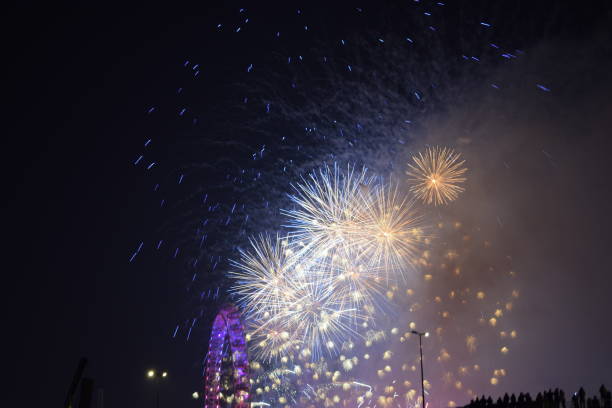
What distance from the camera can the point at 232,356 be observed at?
2712 inches

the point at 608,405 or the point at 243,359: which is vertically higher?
the point at 243,359

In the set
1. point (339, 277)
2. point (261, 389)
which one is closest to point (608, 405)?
point (339, 277)

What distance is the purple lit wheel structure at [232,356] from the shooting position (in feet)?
227

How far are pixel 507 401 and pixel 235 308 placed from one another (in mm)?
53787

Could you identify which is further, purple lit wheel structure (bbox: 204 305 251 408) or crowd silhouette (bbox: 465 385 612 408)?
purple lit wheel structure (bbox: 204 305 251 408)

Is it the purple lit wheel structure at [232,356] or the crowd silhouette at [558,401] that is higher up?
the purple lit wheel structure at [232,356]

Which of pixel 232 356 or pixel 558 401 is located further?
pixel 232 356

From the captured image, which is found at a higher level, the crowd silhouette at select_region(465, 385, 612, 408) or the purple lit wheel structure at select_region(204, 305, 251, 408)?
the purple lit wheel structure at select_region(204, 305, 251, 408)

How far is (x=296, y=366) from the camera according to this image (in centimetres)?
6016

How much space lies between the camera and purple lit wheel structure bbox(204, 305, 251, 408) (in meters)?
69.2

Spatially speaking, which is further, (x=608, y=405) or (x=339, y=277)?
(x=339, y=277)

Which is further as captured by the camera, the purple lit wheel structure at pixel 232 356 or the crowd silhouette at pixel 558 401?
the purple lit wheel structure at pixel 232 356

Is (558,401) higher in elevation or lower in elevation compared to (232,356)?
lower

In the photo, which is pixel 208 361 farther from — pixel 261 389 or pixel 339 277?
pixel 339 277
